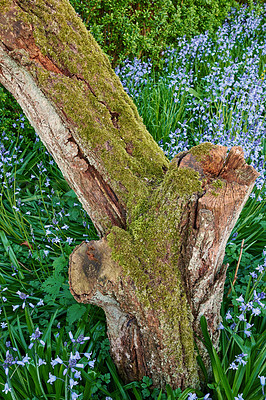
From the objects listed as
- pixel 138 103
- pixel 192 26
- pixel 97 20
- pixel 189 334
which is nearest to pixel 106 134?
pixel 189 334

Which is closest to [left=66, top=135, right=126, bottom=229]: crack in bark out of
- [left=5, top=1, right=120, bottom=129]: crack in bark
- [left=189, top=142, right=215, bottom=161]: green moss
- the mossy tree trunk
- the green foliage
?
the mossy tree trunk

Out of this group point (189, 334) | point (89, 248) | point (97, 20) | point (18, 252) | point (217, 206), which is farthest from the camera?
point (97, 20)

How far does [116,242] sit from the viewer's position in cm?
180

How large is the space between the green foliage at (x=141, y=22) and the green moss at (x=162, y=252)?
11.0 ft

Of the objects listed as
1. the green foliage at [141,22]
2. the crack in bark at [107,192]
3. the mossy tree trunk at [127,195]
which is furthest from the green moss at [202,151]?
the green foliage at [141,22]

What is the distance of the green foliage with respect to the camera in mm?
4641

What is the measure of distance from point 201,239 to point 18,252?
196 centimetres

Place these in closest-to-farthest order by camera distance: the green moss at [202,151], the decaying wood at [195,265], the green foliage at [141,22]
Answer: the decaying wood at [195,265]
the green moss at [202,151]
the green foliage at [141,22]

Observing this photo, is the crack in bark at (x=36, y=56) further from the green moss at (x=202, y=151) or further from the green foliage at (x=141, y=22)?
the green foliage at (x=141, y=22)

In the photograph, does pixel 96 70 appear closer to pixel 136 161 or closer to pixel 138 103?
pixel 136 161

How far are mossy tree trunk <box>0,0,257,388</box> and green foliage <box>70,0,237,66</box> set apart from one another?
2.78 metres

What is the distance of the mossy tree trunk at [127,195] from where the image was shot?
68.7 inches

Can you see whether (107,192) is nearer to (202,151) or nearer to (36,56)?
(202,151)

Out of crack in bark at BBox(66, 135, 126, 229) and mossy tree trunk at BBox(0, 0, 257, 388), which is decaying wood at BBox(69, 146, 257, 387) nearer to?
mossy tree trunk at BBox(0, 0, 257, 388)
